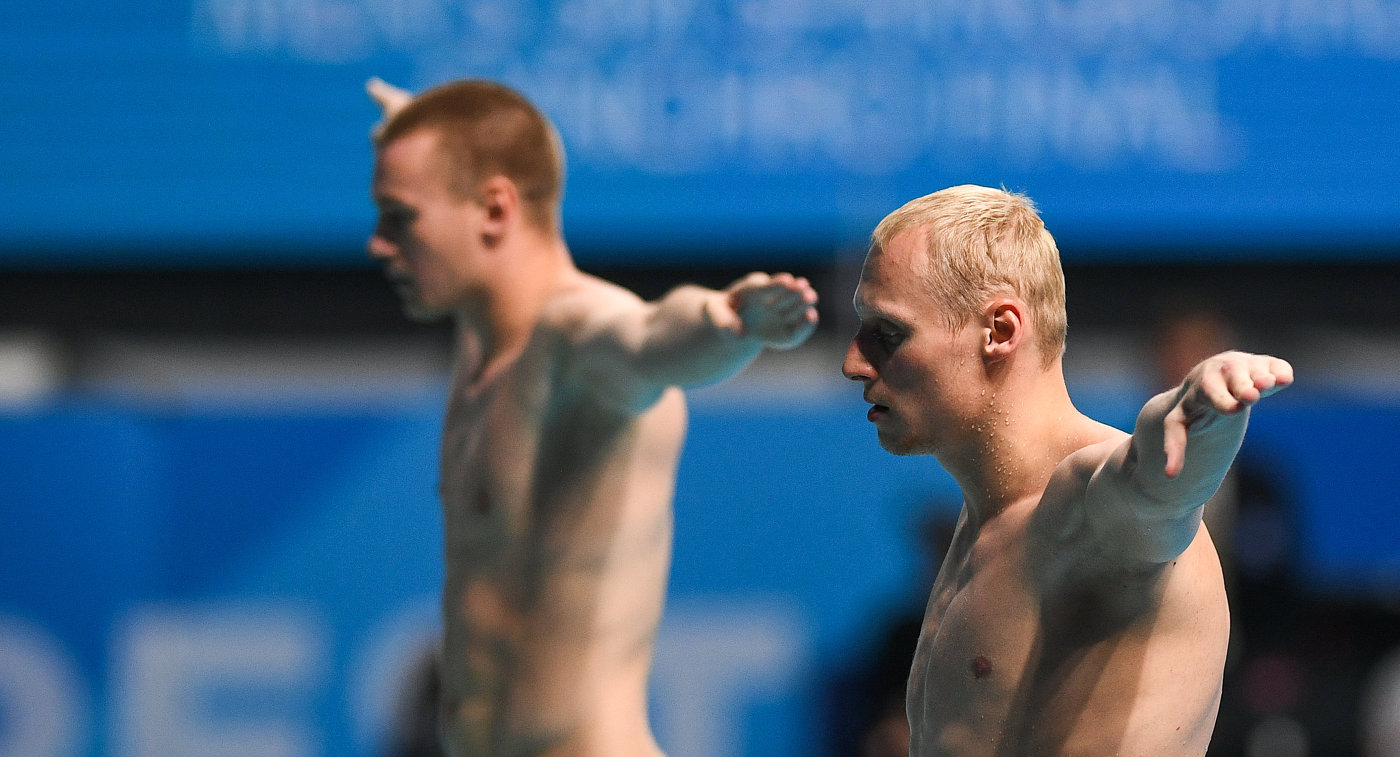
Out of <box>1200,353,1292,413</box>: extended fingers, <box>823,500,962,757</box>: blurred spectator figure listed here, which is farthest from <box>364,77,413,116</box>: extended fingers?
<box>1200,353,1292,413</box>: extended fingers

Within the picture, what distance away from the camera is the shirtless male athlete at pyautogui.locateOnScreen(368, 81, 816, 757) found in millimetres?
3404

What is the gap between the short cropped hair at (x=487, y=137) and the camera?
368 centimetres

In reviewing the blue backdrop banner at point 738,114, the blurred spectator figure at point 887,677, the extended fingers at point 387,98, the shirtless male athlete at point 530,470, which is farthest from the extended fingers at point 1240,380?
the blue backdrop banner at point 738,114

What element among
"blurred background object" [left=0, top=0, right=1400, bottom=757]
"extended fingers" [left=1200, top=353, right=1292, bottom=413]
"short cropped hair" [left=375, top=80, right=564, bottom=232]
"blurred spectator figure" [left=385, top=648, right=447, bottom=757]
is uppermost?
"extended fingers" [left=1200, top=353, right=1292, bottom=413]

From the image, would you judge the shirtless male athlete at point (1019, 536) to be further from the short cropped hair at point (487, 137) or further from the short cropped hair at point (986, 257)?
the short cropped hair at point (487, 137)

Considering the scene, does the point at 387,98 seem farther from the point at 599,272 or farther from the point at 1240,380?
the point at 599,272

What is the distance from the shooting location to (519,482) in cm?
346

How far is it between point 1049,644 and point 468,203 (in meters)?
1.90

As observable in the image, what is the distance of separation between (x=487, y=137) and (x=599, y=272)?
11.6 feet

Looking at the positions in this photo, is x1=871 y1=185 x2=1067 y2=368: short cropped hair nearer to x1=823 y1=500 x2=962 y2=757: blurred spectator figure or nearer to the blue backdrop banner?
x1=823 y1=500 x2=962 y2=757: blurred spectator figure

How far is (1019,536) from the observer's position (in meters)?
2.31

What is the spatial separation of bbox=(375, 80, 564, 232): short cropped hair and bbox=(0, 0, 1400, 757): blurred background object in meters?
2.47

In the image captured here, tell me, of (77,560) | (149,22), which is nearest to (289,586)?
(77,560)

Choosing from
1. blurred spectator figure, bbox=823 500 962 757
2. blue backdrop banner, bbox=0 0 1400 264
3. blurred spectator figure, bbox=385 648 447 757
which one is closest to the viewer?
blurred spectator figure, bbox=823 500 962 757
